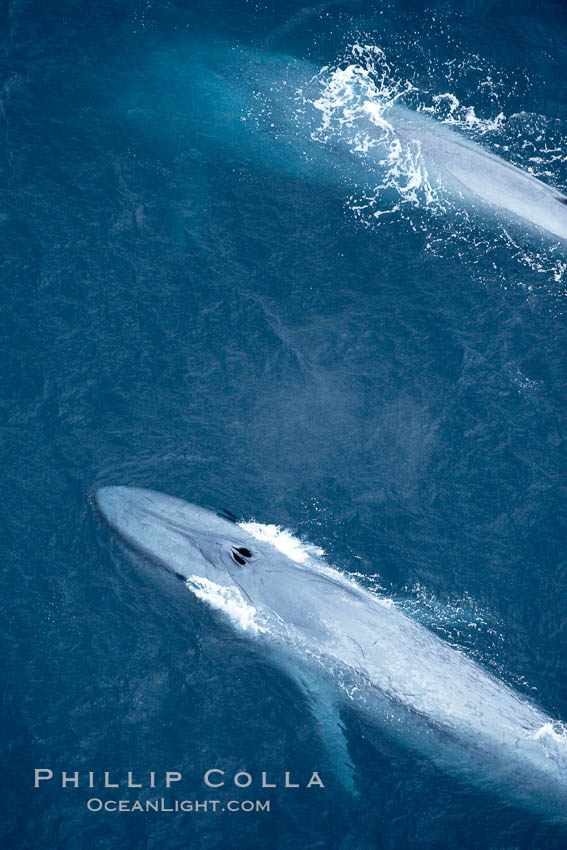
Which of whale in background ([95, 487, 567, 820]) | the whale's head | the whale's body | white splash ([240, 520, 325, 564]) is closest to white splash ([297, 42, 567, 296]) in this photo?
the whale's body

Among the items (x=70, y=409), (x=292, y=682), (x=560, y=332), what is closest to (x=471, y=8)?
(x=560, y=332)

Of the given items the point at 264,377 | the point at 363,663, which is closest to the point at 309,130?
the point at 264,377

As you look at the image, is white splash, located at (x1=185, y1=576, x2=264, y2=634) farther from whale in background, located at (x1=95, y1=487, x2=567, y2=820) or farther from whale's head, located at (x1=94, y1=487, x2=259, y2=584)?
whale's head, located at (x1=94, y1=487, x2=259, y2=584)

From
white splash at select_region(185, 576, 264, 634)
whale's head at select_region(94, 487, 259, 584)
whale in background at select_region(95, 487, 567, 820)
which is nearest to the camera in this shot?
whale in background at select_region(95, 487, 567, 820)

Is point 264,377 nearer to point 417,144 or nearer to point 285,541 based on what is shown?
point 285,541

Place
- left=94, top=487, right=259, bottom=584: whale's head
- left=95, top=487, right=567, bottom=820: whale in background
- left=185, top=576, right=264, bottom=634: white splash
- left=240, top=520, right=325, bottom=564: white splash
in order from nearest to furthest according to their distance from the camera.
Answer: left=95, top=487, right=567, bottom=820: whale in background
left=185, top=576, right=264, bottom=634: white splash
left=94, top=487, right=259, bottom=584: whale's head
left=240, top=520, right=325, bottom=564: white splash

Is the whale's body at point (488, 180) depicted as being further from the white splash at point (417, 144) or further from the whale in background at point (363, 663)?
the whale in background at point (363, 663)

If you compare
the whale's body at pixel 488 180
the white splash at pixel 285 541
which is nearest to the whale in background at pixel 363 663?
the white splash at pixel 285 541
